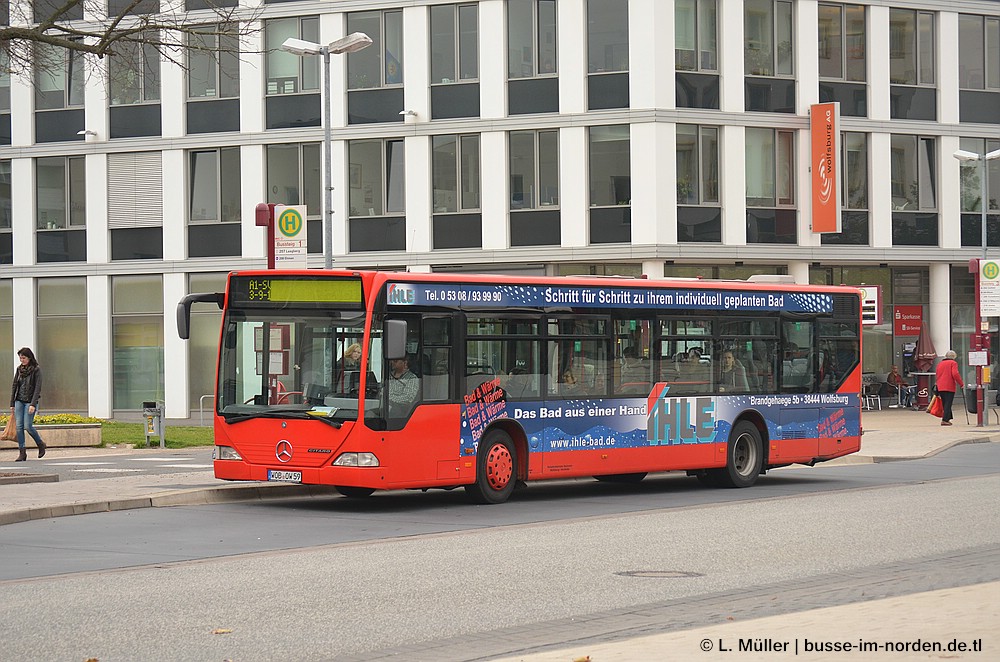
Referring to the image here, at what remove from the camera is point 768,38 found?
137 feet

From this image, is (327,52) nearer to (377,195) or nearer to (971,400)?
(377,195)

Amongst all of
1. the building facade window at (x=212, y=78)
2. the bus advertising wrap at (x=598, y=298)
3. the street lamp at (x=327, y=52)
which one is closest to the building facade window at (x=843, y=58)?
the building facade window at (x=212, y=78)

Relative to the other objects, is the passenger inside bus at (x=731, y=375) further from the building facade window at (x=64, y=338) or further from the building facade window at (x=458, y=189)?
the building facade window at (x=64, y=338)

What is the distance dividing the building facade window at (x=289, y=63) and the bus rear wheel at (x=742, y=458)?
24.0 meters

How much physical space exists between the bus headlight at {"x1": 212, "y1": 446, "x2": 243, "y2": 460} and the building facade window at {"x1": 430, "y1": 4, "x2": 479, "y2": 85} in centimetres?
2479

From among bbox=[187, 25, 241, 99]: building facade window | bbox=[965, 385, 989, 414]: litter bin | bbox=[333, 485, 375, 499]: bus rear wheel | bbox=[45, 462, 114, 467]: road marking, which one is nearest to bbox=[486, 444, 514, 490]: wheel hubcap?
bbox=[333, 485, 375, 499]: bus rear wheel

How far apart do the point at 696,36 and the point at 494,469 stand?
25.0 meters

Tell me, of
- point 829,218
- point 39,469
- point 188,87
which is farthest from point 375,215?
point 39,469

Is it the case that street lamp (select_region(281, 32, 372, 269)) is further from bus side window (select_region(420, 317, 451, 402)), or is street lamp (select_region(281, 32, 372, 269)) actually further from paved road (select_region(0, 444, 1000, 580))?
bus side window (select_region(420, 317, 451, 402))

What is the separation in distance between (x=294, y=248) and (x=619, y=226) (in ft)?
61.2

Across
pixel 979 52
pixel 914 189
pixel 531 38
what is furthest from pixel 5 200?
pixel 979 52

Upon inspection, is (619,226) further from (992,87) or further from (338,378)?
(338,378)

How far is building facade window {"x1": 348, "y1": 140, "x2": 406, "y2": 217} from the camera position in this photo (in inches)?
1650

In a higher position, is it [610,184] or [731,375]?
[610,184]
